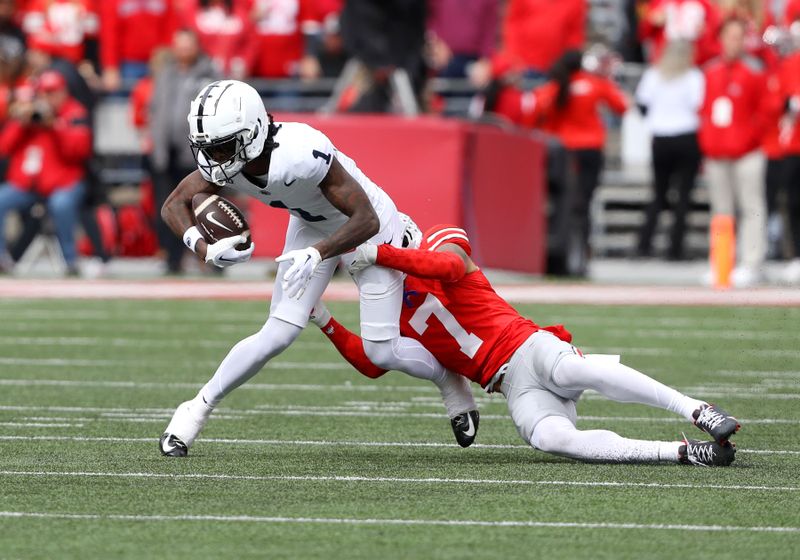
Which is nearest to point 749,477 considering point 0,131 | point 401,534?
point 401,534

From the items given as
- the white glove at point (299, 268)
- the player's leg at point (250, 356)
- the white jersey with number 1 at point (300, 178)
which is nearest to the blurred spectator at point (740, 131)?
the white jersey with number 1 at point (300, 178)

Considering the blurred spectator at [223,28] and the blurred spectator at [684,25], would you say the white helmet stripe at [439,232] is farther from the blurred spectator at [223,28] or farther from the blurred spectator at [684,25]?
the blurred spectator at [223,28]

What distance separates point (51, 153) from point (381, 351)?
1022 cm

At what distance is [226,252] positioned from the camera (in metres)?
6.59

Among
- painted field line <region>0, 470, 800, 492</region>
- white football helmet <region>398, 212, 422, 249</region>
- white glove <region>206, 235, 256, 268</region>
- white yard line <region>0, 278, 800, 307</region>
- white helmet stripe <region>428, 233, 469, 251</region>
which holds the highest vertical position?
white glove <region>206, 235, 256, 268</region>

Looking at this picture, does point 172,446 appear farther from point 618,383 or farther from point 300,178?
point 618,383

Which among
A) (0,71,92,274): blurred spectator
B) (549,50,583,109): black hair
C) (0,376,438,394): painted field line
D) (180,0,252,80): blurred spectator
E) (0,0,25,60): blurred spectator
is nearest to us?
(0,376,438,394): painted field line

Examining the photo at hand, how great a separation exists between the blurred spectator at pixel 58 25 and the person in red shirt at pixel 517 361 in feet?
39.0

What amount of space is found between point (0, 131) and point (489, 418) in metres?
10.0

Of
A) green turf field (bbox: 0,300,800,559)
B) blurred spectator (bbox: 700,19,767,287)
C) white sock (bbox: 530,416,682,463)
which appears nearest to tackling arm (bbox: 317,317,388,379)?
green turf field (bbox: 0,300,800,559)

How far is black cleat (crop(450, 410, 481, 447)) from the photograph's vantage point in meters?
7.07

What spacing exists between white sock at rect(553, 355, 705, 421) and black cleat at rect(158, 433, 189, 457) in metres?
1.44

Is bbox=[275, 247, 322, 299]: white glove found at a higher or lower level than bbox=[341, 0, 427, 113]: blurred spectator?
higher

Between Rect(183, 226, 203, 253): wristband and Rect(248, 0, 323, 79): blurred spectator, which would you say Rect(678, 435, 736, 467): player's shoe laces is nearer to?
Rect(183, 226, 203, 253): wristband
